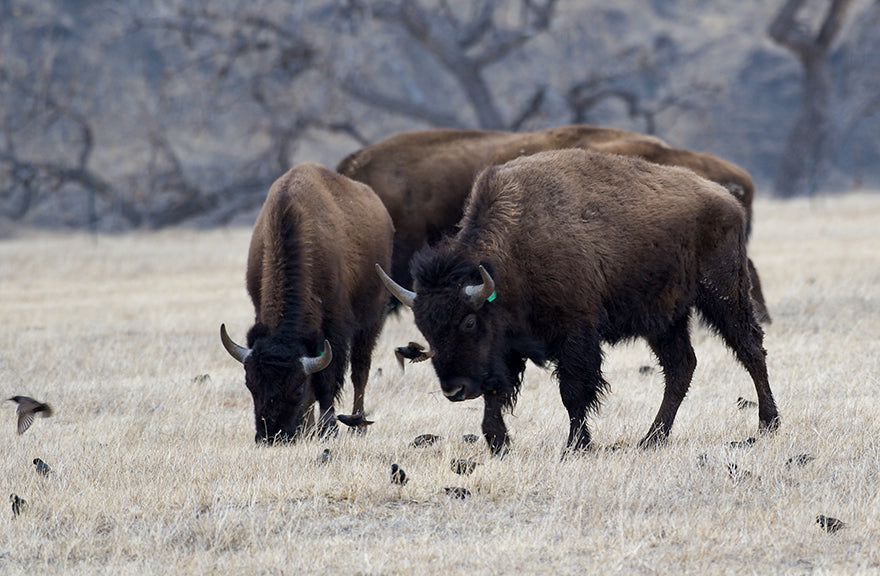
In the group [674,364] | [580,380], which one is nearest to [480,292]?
[580,380]

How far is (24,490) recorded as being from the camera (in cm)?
554

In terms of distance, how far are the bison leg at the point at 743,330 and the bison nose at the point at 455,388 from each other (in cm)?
189

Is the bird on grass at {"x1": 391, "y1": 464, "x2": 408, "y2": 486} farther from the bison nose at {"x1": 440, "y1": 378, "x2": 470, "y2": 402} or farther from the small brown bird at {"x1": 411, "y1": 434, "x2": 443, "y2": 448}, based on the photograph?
the small brown bird at {"x1": 411, "y1": 434, "x2": 443, "y2": 448}

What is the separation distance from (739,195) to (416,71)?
4381cm

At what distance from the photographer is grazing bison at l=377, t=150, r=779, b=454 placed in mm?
6055

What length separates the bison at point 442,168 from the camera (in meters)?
11.0

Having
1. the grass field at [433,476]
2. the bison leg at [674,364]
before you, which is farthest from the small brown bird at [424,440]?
the bison leg at [674,364]

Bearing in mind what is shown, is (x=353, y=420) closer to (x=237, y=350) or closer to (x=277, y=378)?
(x=277, y=378)

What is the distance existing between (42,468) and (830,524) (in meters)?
4.10

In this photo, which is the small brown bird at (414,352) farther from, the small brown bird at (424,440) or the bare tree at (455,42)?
the bare tree at (455,42)

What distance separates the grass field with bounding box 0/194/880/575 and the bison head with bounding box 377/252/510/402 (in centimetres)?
47

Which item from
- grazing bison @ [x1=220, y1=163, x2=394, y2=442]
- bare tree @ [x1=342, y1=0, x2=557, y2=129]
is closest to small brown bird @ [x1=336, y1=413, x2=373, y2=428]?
grazing bison @ [x1=220, y1=163, x2=394, y2=442]

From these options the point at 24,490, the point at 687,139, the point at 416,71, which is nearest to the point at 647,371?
the point at 24,490

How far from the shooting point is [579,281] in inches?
249
